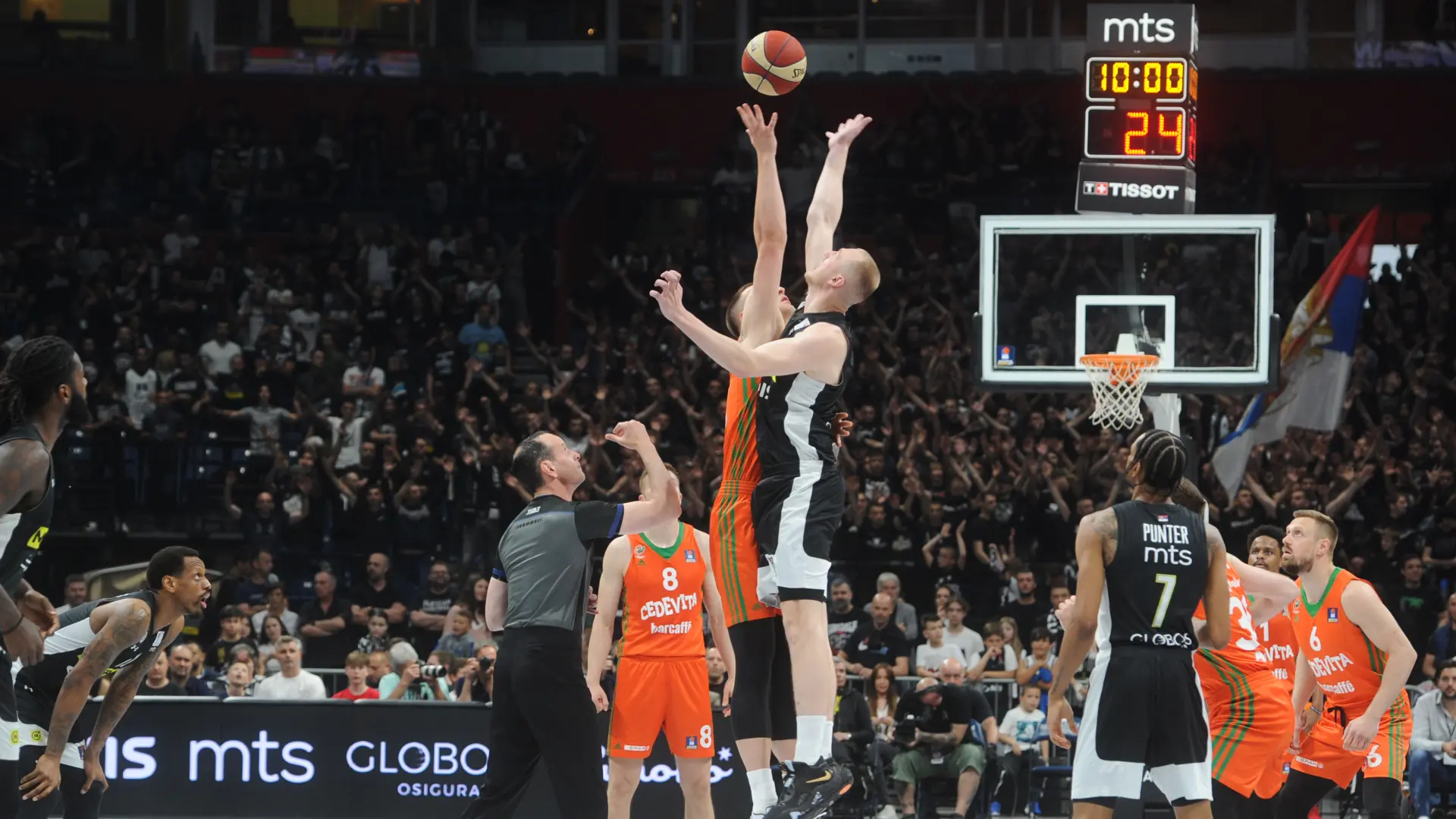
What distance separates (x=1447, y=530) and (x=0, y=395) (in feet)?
47.4

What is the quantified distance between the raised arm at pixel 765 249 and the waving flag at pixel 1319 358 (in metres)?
11.7

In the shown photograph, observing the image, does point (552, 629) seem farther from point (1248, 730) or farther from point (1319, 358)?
point (1319, 358)

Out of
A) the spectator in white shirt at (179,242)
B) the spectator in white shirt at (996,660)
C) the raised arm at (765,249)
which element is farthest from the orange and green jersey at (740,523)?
the spectator in white shirt at (179,242)

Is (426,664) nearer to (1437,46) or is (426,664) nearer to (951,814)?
(951,814)

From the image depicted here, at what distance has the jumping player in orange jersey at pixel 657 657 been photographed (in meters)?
10.5

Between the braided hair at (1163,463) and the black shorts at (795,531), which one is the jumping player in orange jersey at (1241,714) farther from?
the black shorts at (795,531)

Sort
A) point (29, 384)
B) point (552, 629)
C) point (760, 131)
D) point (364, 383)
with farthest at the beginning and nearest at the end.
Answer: point (364, 383) < point (552, 629) < point (760, 131) < point (29, 384)

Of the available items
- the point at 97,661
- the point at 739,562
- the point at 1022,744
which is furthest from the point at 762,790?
A: the point at 1022,744

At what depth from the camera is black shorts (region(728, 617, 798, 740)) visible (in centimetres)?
764

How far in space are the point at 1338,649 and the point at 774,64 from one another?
→ 181 inches

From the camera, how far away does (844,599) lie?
16.2 meters

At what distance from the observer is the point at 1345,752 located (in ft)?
32.1

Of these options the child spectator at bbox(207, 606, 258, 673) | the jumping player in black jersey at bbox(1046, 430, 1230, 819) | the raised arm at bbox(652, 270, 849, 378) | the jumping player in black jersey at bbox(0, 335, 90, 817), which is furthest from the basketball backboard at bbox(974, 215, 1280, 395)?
the jumping player in black jersey at bbox(0, 335, 90, 817)

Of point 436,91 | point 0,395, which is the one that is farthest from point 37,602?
point 436,91
